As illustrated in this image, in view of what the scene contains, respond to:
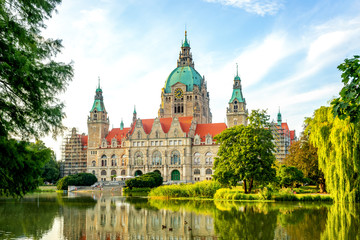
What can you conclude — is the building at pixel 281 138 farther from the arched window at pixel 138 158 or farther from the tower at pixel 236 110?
the arched window at pixel 138 158

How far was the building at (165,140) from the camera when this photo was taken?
9031 centimetres

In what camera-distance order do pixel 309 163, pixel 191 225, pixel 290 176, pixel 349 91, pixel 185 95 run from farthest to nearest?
pixel 185 95 → pixel 309 163 → pixel 290 176 → pixel 191 225 → pixel 349 91

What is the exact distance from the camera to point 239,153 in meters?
42.2

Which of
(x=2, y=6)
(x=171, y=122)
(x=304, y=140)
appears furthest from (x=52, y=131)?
(x=171, y=122)

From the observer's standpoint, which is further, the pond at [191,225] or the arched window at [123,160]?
the arched window at [123,160]

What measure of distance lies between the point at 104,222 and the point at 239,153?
2087cm

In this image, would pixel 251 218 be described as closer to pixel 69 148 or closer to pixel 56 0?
pixel 56 0

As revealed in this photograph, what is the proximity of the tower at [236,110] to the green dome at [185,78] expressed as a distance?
49.7 ft

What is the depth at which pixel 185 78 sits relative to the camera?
109 m

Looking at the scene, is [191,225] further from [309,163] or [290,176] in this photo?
[309,163]

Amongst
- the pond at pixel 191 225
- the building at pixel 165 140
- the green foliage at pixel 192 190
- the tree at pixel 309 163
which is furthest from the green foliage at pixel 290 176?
the building at pixel 165 140

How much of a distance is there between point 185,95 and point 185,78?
528 cm

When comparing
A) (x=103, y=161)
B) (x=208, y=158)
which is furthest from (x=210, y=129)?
(x=103, y=161)

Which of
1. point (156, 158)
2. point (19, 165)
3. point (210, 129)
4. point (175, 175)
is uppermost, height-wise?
point (210, 129)
